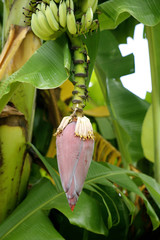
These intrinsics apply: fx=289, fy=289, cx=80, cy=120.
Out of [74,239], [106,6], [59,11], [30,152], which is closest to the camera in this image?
[59,11]

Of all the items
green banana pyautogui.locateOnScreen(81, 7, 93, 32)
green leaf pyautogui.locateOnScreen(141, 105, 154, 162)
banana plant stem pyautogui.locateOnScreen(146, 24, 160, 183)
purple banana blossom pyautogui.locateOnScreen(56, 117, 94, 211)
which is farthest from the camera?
green leaf pyautogui.locateOnScreen(141, 105, 154, 162)

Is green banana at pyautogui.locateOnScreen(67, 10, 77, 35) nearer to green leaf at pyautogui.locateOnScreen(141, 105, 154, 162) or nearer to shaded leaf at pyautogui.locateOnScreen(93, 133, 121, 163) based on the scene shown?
green leaf at pyautogui.locateOnScreen(141, 105, 154, 162)

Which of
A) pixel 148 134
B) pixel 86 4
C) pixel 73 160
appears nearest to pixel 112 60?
pixel 148 134

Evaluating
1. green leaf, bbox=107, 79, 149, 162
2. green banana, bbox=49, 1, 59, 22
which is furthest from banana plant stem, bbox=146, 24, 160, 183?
green banana, bbox=49, 1, 59, 22

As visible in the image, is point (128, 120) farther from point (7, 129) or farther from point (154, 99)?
point (7, 129)

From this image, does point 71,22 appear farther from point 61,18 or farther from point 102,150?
point 102,150

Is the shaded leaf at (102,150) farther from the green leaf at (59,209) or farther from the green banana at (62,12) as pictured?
the green banana at (62,12)

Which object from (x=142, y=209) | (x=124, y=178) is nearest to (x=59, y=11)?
(x=124, y=178)
